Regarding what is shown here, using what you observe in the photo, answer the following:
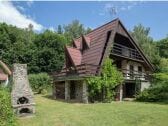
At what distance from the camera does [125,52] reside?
28.6 m

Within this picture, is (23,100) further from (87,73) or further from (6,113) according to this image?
(87,73)

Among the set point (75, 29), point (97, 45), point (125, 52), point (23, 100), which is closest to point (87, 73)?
point (97, 45)

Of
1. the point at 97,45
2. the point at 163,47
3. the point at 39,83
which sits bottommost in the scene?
the point at 39,83

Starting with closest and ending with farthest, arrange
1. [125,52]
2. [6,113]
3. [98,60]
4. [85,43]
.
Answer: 1. [6,113]
2. [98,60]
3. [85,43]
4. [125,52]

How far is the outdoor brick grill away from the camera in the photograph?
1627 cm

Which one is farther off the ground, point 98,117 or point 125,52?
point 125,52

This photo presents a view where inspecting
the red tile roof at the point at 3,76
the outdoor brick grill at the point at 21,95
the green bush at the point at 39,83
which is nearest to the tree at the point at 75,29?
the red tile roof at the point at 3,76

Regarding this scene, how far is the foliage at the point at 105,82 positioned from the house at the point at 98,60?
54 cm

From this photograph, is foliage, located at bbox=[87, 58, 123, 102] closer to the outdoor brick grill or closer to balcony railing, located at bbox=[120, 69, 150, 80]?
balcony railing, located at bbox=[120, 69, 150, 80]

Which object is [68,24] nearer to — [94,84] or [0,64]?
[0,64]

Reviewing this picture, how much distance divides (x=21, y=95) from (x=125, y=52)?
49.7 feet

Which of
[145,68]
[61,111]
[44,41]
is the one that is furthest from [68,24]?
[61,111]

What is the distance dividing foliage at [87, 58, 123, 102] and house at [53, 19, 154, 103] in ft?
1.76

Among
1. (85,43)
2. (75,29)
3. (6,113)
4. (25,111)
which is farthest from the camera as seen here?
(75,29)
